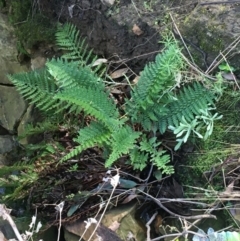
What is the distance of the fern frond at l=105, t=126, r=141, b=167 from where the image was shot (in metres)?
2.87

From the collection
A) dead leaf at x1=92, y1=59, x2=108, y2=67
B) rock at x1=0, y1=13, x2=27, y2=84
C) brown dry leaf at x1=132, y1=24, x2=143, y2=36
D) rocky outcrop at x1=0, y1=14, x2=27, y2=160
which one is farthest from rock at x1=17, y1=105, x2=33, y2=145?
brown dry leaf at x1=132, y1=24, x2=143, y2=36

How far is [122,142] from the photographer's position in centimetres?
294

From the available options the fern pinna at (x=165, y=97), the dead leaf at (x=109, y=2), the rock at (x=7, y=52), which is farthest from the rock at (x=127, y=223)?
the rock at (x=7, y=52)

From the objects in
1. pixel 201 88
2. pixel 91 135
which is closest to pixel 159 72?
pixel 201 88

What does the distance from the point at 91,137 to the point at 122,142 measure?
0.21 m

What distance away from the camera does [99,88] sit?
3.22 m

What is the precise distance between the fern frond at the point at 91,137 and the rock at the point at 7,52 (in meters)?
1.38

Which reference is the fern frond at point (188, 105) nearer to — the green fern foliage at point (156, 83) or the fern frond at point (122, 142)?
the green fern foliage at point (156, 83)

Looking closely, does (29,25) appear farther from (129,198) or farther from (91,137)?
(129,198)

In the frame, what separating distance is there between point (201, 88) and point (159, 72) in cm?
30

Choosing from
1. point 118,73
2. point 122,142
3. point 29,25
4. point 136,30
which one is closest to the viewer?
point 122,142

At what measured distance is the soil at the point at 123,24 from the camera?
3320 millimetres

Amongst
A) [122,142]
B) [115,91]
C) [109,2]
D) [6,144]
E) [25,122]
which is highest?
[109,2]

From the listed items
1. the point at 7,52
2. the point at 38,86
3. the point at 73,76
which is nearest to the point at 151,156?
the point at 73,76
